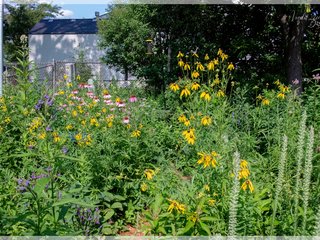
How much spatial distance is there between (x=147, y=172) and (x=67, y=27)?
30.0 meters

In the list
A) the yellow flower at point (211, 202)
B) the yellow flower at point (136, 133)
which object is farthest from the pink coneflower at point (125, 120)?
the yellow flower at point (211, 202)

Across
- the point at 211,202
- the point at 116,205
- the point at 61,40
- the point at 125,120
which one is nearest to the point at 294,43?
the point at 125,120

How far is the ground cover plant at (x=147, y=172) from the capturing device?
2043 millimetres

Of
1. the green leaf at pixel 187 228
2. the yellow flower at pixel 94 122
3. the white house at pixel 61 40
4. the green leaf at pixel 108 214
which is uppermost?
the white house at pixel 61 40

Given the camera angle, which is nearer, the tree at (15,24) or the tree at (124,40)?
the tree at (124,40)

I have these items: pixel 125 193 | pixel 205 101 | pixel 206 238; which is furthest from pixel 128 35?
pixel 206 238

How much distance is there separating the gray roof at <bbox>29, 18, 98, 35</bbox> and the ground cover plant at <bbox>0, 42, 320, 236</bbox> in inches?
1023

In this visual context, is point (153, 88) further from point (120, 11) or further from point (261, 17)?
point (120, 11)

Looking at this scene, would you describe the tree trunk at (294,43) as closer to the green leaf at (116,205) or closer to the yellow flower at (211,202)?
the green leaf at (116,205)

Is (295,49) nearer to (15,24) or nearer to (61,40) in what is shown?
(61,40)

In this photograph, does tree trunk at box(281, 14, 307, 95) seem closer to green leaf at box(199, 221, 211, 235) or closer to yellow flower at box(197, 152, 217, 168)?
yellow flower at box(197, 152, 217, 168)

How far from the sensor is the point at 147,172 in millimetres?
2834

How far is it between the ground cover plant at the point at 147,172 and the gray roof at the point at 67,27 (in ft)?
85.2

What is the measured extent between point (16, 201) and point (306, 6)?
5.11 metres
